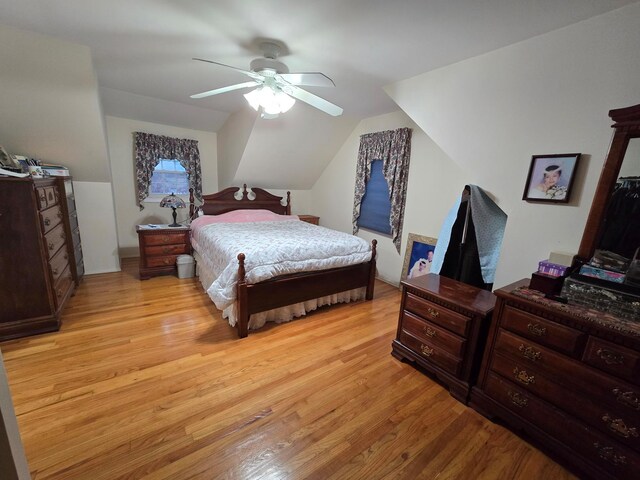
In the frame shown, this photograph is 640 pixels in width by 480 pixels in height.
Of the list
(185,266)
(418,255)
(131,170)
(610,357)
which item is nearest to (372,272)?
(418,255)

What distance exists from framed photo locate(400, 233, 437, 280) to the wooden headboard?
2.37 meters

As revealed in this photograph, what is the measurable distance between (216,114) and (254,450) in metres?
4.23

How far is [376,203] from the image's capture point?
401 centimetres

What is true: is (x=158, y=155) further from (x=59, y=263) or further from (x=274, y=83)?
(x=274, y=83)

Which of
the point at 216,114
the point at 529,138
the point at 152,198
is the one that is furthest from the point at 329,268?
the point at 152,198

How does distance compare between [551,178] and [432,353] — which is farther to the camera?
[432,353]

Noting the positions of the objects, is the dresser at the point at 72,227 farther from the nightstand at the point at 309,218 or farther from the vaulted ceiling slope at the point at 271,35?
the nightstand at the point at 309,218

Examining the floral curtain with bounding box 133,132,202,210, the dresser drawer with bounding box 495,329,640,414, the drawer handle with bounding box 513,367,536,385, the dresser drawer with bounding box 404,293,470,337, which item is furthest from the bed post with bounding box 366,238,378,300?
the floral curtain with bounding box 133,132,202,210

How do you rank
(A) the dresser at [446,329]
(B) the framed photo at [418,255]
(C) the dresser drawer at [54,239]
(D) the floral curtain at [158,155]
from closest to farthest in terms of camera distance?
(A) the dresser at [446,329] < (C) the dresser drawer at [54,239] < (B) the framed photo at [418,255] < (D) the floral curtain at [158,155]

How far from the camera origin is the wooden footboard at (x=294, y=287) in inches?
92.7

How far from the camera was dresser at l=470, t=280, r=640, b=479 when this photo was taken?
3.99ft

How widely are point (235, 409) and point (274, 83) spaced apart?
238 centimetres

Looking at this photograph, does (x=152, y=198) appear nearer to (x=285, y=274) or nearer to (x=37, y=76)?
(x=37, y=76)

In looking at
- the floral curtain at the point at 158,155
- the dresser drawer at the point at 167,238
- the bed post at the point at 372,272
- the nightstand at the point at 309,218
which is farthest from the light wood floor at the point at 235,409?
the nightstand at the point at 309,218
